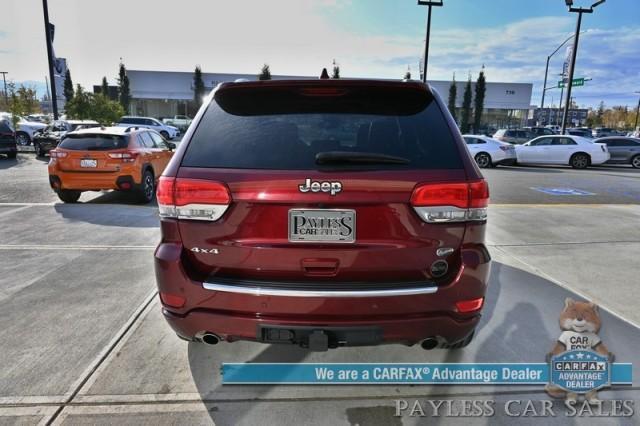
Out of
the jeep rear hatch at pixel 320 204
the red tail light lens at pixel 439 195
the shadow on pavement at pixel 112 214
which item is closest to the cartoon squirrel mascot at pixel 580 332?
the jeep rear hatch at pixel 320 204

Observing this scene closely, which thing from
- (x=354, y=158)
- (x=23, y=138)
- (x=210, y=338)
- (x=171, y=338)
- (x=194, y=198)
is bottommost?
(x=171, y=338)

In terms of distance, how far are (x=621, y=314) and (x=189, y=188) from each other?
12.7 feet

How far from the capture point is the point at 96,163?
825 cm

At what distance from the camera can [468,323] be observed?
2.35 m

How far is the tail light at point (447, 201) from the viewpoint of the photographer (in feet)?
7.27

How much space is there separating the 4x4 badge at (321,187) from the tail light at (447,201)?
406 millimetres

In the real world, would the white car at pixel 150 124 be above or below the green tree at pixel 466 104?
below

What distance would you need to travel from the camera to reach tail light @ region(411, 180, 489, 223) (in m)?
2.22

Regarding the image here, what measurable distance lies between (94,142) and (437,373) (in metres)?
8.04

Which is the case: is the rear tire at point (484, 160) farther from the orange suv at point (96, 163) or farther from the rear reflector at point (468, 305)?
the rear reflector at point (468, 305)

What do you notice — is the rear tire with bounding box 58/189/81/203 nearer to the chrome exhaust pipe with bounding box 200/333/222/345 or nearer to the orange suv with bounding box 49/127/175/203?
the orange suv with bounding box 49/127/175/203

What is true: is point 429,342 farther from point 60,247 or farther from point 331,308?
point 60,247

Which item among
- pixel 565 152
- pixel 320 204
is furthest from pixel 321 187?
pixel 565 152

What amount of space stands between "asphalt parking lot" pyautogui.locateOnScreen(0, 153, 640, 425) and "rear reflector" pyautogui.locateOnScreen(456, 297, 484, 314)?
0.69m
